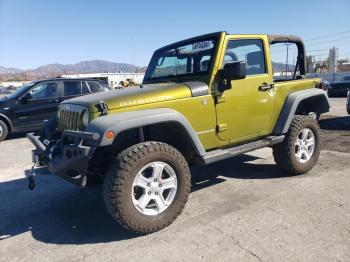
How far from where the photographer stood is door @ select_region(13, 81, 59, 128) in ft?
32.8

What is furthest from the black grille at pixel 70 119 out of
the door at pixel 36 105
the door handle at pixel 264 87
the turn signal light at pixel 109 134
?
the door at pixel 36 105

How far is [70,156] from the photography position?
11.3 feet

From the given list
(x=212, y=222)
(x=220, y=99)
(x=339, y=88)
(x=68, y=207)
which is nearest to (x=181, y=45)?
(x=220, y=99)

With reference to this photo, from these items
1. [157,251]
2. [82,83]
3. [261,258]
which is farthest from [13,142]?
[261,258]

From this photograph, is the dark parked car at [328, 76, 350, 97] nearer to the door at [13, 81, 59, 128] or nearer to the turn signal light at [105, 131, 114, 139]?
the door at [13, 81, 59, 128]

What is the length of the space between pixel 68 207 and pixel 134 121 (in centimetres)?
173

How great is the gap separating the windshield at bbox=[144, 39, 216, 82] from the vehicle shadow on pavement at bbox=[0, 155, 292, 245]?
5.13 feet

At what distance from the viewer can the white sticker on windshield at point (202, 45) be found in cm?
447

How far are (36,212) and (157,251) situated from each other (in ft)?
6.21

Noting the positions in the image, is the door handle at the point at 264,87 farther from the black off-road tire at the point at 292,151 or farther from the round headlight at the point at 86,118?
the round headlight at the point at 86,118

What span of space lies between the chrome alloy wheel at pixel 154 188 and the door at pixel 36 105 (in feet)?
23.8

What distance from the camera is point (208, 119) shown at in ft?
13.6

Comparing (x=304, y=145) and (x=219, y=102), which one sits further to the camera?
(x=304, y=145)

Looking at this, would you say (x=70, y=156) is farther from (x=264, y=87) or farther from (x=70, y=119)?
(x=264, y=87)
